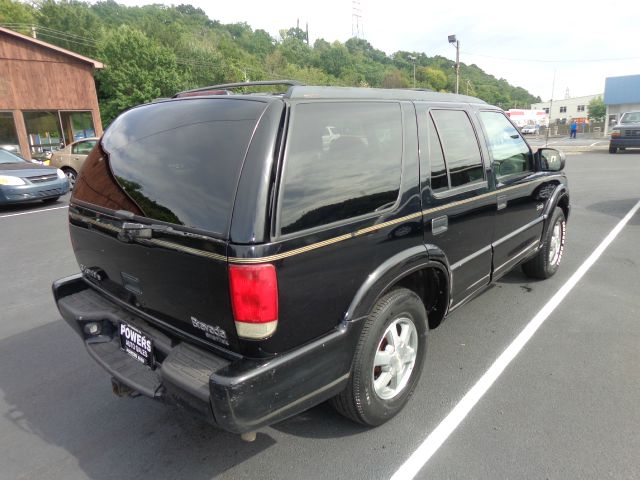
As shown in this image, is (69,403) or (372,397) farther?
(69,403)

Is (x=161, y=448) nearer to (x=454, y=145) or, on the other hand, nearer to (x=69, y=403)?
(x=69, y=403)

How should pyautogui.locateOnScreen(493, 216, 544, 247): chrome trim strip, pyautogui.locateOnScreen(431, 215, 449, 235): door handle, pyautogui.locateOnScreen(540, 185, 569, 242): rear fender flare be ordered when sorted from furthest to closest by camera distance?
pyautogui.locateOnScreen(540, 185, 569, 242): rear fender flare, pyautogui.locateOnScreen(493, 216, 544, 247): chrome trim strip, pyautogui.locateOnScreen(431, 215, 449, 235): door handle

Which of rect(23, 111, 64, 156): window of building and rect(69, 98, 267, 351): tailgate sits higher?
rect(23, 111, 64, 156): window of building

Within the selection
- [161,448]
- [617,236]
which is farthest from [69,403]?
[617,236]

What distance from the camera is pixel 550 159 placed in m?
4.32

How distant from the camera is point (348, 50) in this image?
3748 inches

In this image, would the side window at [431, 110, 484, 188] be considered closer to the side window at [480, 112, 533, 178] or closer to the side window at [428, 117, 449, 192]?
the side window at [428, 117, 449, 192]

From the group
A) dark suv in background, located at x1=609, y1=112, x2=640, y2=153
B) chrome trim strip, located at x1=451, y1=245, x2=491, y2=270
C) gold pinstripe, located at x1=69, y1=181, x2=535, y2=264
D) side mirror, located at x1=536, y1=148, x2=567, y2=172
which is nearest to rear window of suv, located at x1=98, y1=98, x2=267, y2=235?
gold pinstripe, located at x1=69, y1=181, x2=535, y2=264

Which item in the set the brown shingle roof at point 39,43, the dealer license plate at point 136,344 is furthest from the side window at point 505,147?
the brown shingle roof at point 39,43

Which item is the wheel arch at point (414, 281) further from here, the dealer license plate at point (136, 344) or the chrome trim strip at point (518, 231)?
the dealer license plate at point (136, 344)

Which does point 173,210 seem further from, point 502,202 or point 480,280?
point 502,202

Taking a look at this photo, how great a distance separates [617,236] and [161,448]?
264 inches

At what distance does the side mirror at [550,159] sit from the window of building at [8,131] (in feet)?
67.9

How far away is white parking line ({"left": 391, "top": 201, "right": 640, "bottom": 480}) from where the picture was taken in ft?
7.60
